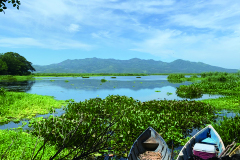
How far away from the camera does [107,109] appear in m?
14.4

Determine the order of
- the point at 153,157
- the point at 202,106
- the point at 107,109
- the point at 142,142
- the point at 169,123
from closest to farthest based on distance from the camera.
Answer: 1. the point at 153,157
2. the point at 142,142
3. the point at 169,123
4. the point at 107,109
5. the point at 202,106

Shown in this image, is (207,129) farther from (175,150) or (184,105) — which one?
(184,105)

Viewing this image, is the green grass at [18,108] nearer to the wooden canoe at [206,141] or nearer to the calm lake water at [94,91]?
the calm lake water at [94,91]

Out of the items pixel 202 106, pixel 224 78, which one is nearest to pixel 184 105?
pixel 202 106

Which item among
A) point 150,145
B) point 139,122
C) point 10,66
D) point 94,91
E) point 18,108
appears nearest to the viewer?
point 150,145

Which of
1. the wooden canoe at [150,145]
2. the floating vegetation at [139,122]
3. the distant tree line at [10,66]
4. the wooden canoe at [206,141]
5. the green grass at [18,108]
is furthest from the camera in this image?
the distant tree line at [10,66]

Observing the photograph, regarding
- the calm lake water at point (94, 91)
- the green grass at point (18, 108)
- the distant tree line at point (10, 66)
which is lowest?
the calm lake water at point (94, 91)

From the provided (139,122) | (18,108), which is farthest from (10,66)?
(139,122)

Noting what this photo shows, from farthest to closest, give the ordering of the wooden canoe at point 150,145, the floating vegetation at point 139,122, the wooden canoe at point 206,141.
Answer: the floating vegetation at point 139,122 < the wooden canoe at point 150,145 < the wooden canoe at point 206,141

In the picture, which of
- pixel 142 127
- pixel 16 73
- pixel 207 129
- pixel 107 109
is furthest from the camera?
pixel 16 73

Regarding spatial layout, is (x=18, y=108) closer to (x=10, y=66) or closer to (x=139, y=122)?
(x=139, y=122)

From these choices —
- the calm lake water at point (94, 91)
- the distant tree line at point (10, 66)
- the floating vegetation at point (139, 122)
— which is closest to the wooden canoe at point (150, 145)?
the floating vegetation at point (139, 122)

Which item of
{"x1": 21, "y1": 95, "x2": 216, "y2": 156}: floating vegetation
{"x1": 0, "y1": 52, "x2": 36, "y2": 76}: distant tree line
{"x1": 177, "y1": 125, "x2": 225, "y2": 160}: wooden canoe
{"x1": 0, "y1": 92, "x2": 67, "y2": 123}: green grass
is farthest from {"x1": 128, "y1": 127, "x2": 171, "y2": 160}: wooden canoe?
{"x1": 0, "y1": 52, "x2": 36, "y2": 76}: distant tree line

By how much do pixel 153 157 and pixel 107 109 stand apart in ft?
24.6
